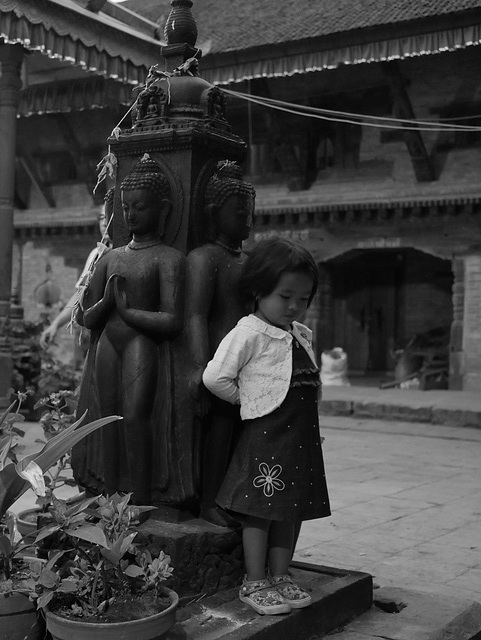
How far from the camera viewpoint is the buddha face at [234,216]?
3.04m

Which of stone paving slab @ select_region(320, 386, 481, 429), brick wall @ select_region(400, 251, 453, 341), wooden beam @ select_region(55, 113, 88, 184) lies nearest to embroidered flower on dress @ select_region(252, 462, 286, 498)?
stone paving slab @ select_region(320, 386, 481, 429)

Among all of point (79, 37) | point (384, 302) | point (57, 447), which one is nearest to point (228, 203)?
point (57, 447)

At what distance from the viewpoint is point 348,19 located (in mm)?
12117

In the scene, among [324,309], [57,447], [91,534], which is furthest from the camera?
[324,309]

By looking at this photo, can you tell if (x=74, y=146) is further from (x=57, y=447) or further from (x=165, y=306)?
(x=57, y=447)

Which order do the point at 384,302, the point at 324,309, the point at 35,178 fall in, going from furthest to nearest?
the point at 35,178
the point at 384,302
the point at 324,309

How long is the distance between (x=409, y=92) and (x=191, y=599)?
40.4ft

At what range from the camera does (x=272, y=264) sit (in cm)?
276

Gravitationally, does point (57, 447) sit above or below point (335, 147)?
below

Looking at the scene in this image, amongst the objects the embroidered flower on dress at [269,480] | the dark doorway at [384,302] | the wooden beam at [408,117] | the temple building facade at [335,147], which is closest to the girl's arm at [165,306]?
the embroidered flower on dress at [269,480]

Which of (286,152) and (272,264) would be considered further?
(286,152)

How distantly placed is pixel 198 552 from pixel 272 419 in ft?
1.68

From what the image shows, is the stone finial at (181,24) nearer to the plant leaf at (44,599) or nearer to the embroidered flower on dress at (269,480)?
the embroidered flower on dress at (269,480)

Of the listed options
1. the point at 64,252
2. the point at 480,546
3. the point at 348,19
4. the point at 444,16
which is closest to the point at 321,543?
the point at 480,546
